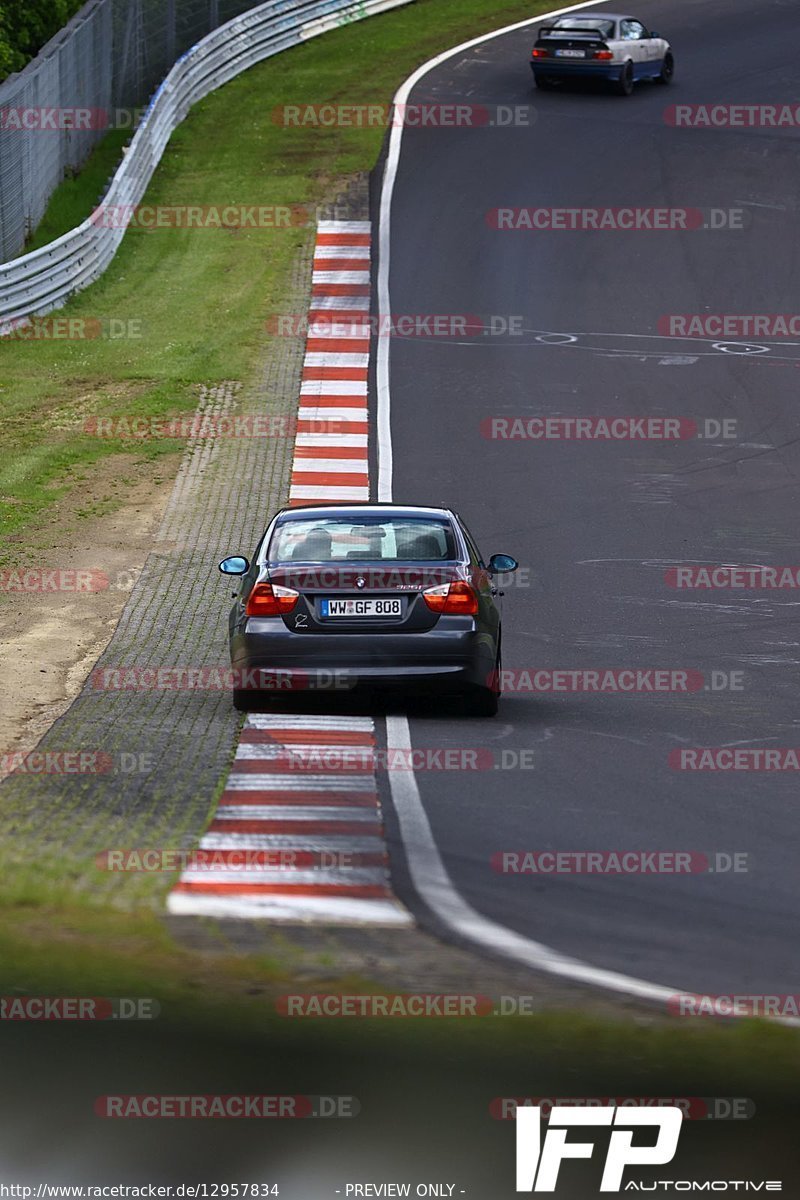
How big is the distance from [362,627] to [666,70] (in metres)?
35.6

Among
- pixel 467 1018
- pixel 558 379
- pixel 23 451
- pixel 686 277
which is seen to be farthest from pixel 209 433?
pixel 467 1018

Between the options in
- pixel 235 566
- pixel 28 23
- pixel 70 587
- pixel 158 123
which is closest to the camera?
pixel 235 566

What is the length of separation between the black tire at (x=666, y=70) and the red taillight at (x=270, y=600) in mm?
35155

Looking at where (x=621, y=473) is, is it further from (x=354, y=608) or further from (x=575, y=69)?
(x=575, y=69)

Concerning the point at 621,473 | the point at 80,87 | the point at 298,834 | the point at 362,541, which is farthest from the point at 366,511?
the point at 80,87

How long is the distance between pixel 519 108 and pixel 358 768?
3377 centimetres

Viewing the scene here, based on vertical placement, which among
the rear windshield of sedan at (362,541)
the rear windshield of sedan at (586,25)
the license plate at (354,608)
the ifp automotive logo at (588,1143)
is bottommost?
the license plate at (354,608)

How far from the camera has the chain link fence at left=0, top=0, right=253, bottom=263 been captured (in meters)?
30.4

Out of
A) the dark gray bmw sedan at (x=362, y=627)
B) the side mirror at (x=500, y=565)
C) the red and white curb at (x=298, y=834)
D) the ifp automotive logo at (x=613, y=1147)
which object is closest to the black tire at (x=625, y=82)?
the side mirror at (x=500, y=565)

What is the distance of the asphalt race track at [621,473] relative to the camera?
8.91 m

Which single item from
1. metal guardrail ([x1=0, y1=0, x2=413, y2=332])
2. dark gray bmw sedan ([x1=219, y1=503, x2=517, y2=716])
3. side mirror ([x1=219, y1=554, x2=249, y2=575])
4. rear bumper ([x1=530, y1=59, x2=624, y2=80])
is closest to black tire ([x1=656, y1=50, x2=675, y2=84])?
rear bumper ([x1=530, y1=59, x2=624, y2=80])

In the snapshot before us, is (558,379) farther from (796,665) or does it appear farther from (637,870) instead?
(637,870)

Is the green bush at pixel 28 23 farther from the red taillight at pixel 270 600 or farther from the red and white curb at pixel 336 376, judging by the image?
the red taillight at pixel 270 600

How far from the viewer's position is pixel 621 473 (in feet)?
75.2
